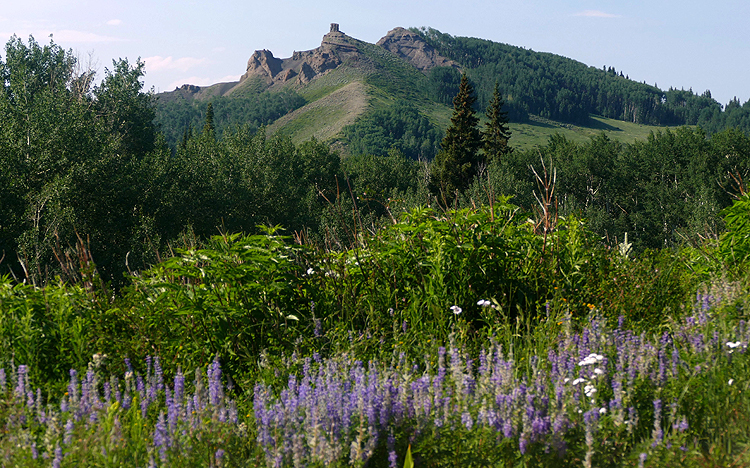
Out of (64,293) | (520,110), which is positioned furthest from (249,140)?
(520,110)

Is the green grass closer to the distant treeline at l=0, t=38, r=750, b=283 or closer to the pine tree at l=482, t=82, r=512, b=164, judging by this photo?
the distant treeline at l=0, t=38, r=750, b=283

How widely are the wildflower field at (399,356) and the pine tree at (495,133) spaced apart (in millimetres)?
46867

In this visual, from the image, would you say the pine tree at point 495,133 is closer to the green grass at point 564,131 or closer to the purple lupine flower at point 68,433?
the purple lupine flower at point 68,433

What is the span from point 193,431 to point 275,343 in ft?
4.70

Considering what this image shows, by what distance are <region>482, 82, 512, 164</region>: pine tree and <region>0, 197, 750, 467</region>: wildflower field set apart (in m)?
46.9

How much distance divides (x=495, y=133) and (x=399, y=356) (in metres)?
52.4

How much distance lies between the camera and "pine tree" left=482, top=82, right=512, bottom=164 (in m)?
50.7

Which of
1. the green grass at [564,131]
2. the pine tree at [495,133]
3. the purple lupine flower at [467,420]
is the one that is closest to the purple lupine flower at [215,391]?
the purple lupine flower at [467,420]

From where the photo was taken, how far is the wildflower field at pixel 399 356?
2197mm

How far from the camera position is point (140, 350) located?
3641 mm

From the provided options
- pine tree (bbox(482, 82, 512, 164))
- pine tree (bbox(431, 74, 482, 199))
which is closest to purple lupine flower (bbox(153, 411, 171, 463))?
pine tree (bbox(431, 74, 482, 199))

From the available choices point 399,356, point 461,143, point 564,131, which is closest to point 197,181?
point 461,143

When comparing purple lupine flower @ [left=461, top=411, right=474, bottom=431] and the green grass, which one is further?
the green grass

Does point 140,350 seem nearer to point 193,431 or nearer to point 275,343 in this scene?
point 275,343
